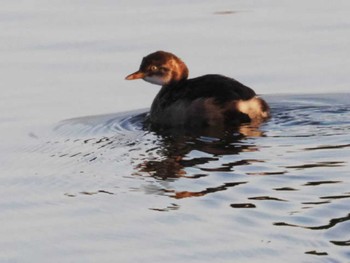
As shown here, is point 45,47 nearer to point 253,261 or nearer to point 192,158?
point 192,158

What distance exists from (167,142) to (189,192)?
95.0 inches

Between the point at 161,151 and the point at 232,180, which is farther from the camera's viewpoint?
the point at 161,151

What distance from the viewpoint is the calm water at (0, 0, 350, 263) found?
8398mm

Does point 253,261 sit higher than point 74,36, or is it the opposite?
point 74,36

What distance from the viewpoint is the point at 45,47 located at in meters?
16.0

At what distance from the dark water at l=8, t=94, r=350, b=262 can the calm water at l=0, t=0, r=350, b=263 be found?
2 cm

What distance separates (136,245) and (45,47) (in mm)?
7952

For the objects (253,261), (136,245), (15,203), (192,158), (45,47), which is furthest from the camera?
(45,47)

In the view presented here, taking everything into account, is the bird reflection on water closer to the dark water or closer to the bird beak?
the dark water

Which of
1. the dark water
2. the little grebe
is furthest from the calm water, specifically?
the little grebe

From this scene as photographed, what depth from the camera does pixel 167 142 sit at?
39.3ft

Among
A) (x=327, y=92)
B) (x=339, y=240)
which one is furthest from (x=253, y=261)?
(x=327, y=92)

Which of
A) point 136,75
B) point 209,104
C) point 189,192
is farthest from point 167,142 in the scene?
point 189,192

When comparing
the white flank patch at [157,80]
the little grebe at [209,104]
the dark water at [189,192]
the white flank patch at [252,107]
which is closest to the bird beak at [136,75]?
the white flank patch at [157,80]
